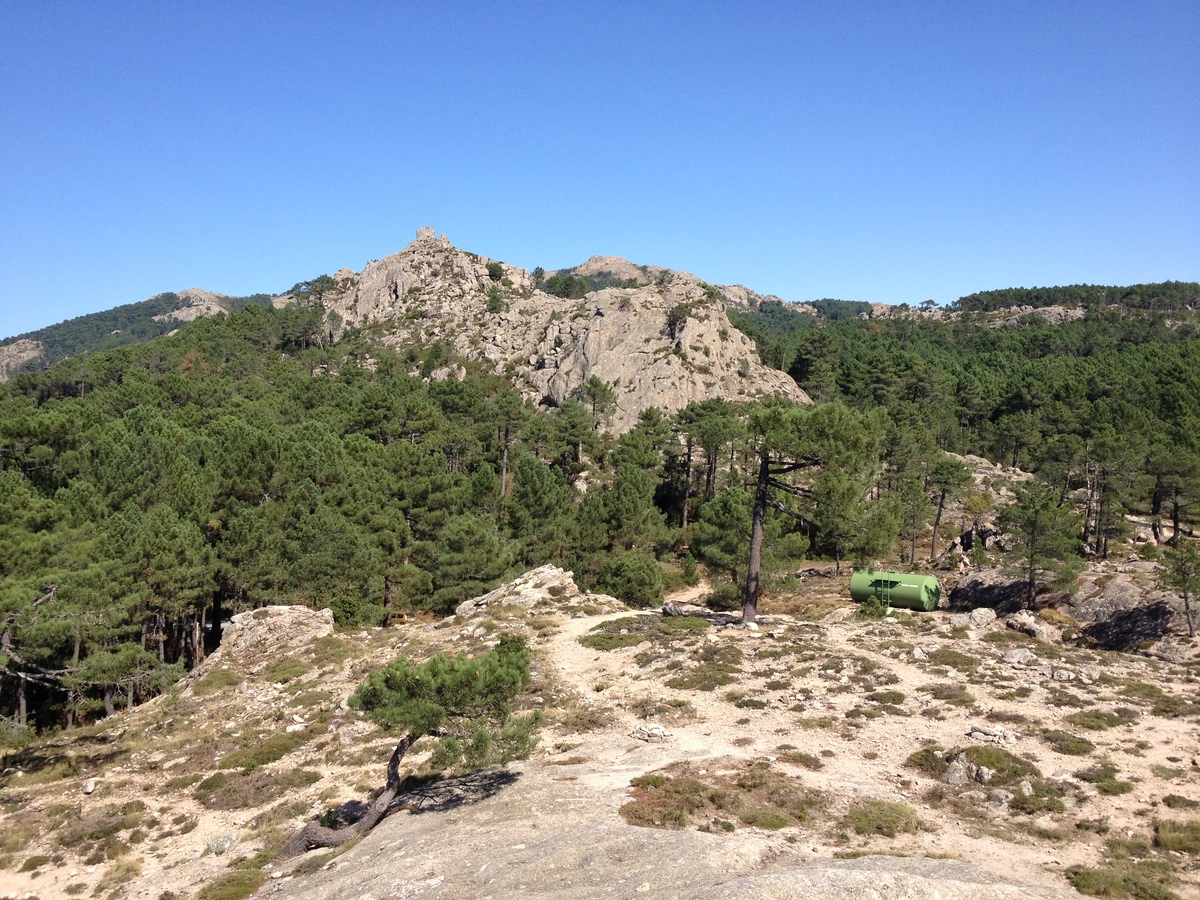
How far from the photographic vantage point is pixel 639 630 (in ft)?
111

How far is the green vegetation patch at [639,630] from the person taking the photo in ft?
105

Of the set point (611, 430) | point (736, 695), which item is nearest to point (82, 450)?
point (736, 695)

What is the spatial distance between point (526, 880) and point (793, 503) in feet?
87.0

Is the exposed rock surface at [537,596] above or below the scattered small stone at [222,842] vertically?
above

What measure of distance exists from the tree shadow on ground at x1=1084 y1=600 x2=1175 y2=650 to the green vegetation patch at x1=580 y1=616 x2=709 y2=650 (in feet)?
75.4

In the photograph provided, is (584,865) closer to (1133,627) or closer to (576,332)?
(1133,627)

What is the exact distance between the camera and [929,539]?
74875 millimetres

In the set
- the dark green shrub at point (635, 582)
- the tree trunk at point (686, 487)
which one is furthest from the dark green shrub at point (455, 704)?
the tree trunk at point (686, 487)

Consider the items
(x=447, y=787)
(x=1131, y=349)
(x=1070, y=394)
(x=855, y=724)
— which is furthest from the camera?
(x=1131, y=349)

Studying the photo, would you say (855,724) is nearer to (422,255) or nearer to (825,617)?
(825,617)

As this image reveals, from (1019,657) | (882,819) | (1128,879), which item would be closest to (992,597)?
(1019,657)

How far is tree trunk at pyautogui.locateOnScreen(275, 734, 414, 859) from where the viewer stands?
17.6 m

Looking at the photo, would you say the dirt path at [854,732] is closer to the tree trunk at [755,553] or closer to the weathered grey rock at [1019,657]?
the weathered grey rock at [1019,657]

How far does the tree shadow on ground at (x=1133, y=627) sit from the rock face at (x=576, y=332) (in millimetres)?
65759
